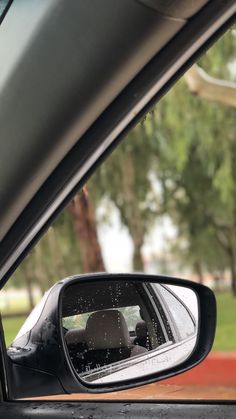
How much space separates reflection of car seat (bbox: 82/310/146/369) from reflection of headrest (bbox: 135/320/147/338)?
19mm

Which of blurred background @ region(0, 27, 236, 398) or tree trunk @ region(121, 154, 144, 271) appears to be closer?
blurred background @ region(0, 27, 236, 398)

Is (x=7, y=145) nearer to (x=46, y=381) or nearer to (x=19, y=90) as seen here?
(x=19, y=90)

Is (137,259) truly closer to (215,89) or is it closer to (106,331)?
(215,89)

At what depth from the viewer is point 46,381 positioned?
120cm

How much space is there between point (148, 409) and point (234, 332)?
26.6ft

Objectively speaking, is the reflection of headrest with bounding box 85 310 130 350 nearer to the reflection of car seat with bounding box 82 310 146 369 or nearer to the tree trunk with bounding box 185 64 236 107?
the reflection of car seat with bounding box 82 310 146 369

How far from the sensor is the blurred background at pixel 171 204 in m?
2.44

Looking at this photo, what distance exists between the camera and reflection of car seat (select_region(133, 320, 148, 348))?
1.22m

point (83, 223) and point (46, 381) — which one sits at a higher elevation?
point (46, 381)

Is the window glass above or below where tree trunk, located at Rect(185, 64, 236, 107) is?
above

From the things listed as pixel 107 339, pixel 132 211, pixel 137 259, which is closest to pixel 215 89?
pixel 107 339

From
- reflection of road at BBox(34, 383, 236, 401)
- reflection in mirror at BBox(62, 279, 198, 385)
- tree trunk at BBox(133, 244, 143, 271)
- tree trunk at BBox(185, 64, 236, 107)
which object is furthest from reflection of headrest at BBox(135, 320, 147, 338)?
tree trunk at BBox(133, 244, 143, 271)

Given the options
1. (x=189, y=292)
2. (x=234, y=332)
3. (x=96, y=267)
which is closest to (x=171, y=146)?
(x=96, y=267)

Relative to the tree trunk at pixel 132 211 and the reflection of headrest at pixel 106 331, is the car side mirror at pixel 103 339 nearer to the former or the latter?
the reflection of headrest at pixel 106 331
